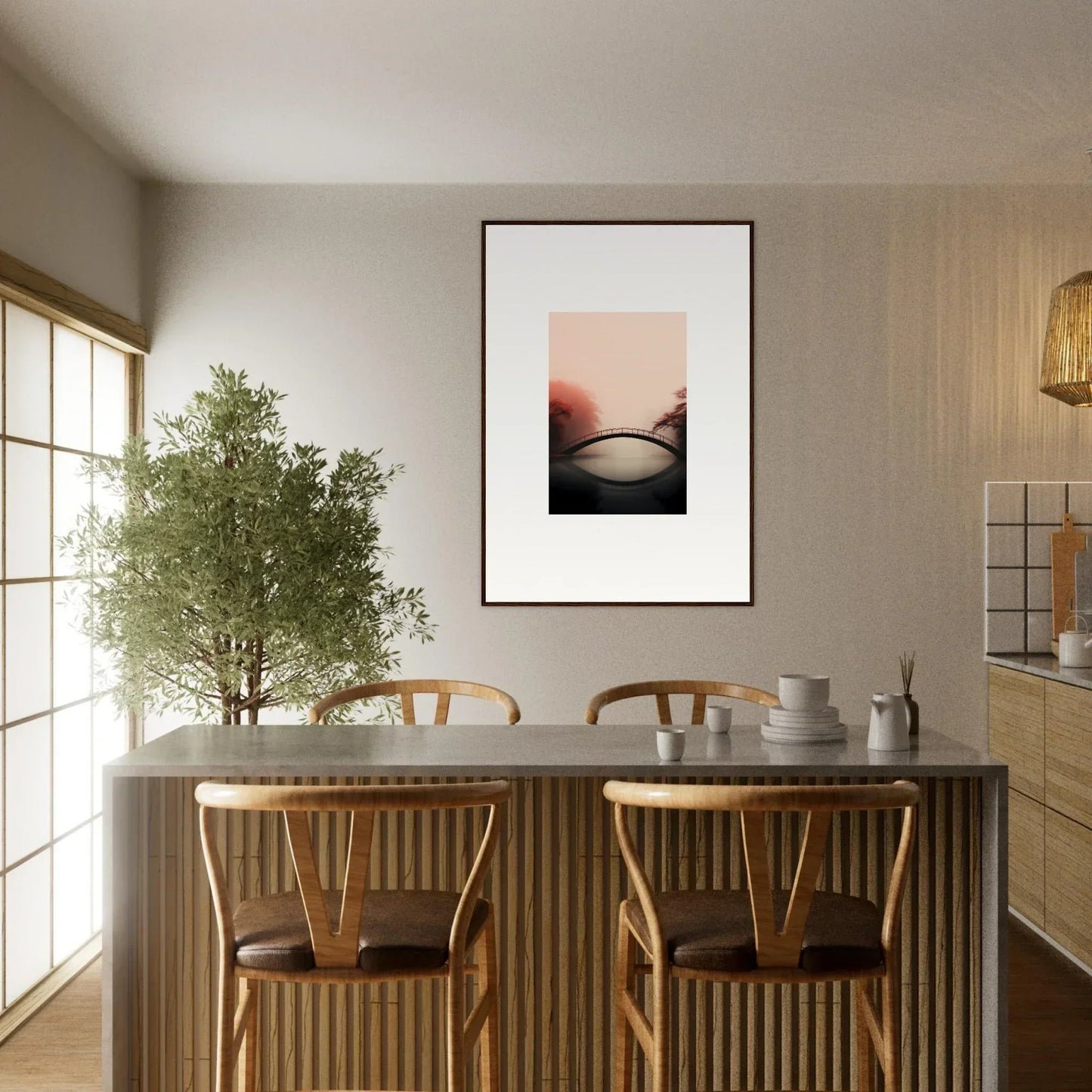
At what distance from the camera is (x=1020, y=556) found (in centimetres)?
437

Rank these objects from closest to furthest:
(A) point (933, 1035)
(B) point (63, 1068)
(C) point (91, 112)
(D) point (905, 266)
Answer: (A) point (933, 1035), (B) point (63, 1068), (C) point (91, 112), (D) point (905, 266)

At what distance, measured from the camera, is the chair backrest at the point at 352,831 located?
1782 millimetres

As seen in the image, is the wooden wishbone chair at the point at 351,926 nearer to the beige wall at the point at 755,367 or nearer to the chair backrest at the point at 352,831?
the chair backrest at the point at 352,831

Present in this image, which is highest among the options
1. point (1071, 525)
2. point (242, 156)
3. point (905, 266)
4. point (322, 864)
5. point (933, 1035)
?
point (242, 156)

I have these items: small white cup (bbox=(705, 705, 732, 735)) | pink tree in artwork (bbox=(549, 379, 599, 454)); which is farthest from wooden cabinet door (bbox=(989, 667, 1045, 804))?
pink tree in artwork (bbox=(549, 379, 599, 454))

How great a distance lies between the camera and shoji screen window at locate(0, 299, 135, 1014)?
332 cm

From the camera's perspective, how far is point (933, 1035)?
2.29 metres

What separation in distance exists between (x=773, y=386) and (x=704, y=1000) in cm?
263

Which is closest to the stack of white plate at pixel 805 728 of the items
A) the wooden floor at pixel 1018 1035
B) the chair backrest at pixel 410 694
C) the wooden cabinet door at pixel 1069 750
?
the chair backrest at pixel 410 694

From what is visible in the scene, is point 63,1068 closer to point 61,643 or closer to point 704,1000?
point 61,643

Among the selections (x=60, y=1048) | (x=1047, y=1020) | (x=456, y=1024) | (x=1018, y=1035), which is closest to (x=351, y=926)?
(x=456, y=1024)

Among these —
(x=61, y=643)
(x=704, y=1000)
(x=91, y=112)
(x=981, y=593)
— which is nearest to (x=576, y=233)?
(x=91, y=112)

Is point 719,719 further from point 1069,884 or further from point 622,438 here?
point 622,438

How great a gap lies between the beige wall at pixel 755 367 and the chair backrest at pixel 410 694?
107cm
